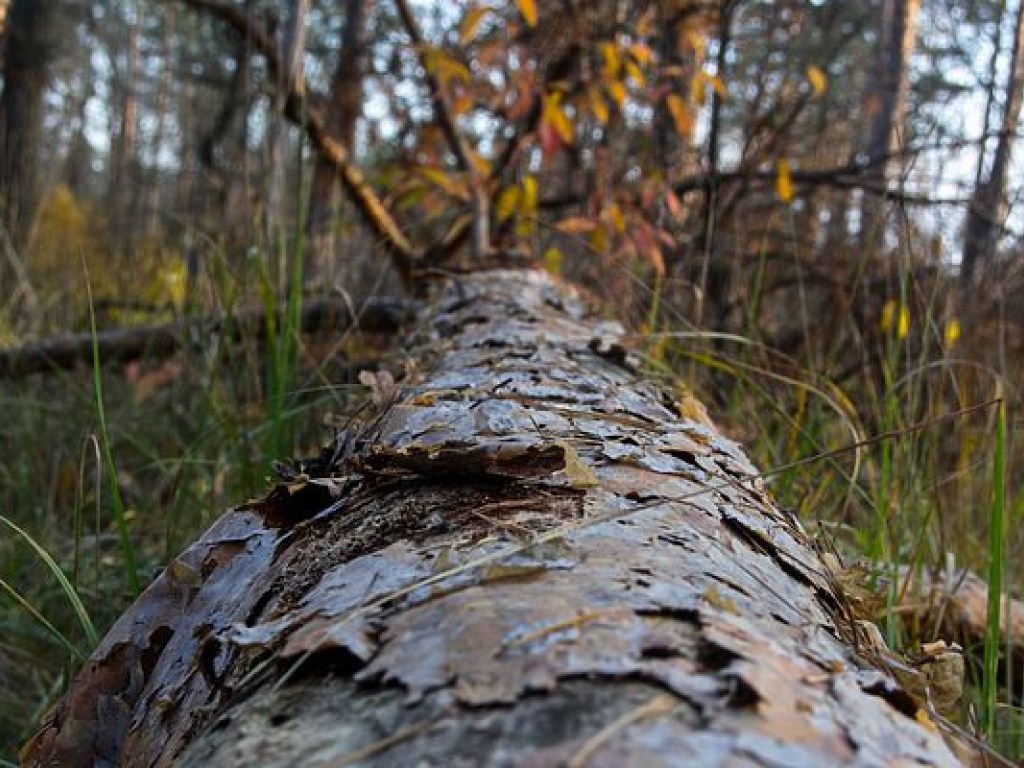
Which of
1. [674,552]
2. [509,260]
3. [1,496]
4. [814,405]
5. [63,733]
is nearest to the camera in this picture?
[674,552]

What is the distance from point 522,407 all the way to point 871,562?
74 centimetres

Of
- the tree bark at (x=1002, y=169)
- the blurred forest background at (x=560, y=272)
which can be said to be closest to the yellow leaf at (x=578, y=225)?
the blurred forest background at (x=560, y=272)

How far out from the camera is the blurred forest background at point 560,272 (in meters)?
1.86

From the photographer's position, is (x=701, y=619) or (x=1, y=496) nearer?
(x=701, y=619)

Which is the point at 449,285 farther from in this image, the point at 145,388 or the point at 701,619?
the point at 701,619

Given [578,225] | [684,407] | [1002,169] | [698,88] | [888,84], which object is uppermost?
[888,84]

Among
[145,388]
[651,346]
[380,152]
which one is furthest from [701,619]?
[380,152]

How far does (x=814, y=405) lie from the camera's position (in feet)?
7.48

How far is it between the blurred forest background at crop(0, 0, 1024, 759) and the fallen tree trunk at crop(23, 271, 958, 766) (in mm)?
181

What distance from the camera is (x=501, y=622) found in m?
0.64

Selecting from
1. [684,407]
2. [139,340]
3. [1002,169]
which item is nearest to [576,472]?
[684,407]

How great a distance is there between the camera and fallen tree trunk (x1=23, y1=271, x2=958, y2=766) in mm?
548

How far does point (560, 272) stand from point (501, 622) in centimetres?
340

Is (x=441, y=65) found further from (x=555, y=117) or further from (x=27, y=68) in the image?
(x=27, y=68)
